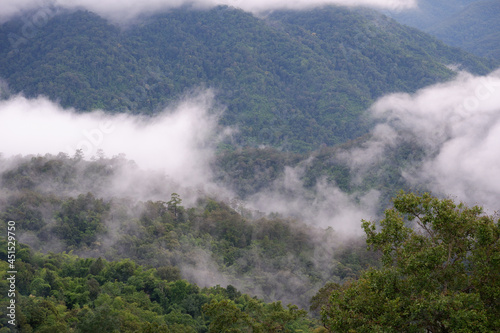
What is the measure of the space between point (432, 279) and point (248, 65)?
151483 millimetres

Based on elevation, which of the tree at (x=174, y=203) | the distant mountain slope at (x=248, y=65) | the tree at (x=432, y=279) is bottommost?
the tree at (x=432, y=279)

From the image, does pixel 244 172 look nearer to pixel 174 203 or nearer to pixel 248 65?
pixel 174 203

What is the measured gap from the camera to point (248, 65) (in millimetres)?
160000

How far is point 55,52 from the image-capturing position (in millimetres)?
149875

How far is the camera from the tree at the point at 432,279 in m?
12.0

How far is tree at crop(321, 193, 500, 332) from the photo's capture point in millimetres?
11961

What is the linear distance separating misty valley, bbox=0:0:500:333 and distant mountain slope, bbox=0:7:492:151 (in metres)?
0.65

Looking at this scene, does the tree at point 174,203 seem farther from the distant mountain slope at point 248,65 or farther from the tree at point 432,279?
the distant mountain slope at point 248,65

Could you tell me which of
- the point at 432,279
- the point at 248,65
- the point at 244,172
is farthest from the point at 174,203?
the point at 248,65

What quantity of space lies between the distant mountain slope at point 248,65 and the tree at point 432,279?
114646 millimetres

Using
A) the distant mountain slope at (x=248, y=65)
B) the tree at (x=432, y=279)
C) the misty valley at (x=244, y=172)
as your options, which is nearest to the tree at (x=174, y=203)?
the misty valley at (x=244, y=172)

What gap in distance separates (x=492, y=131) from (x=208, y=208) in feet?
219

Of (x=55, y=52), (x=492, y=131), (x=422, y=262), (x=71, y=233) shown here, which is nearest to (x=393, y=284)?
(x=422, y=262)

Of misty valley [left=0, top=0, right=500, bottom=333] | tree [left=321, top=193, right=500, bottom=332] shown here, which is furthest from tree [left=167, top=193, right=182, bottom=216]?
tree [left=321, top=193, right=500, bottom=332]
